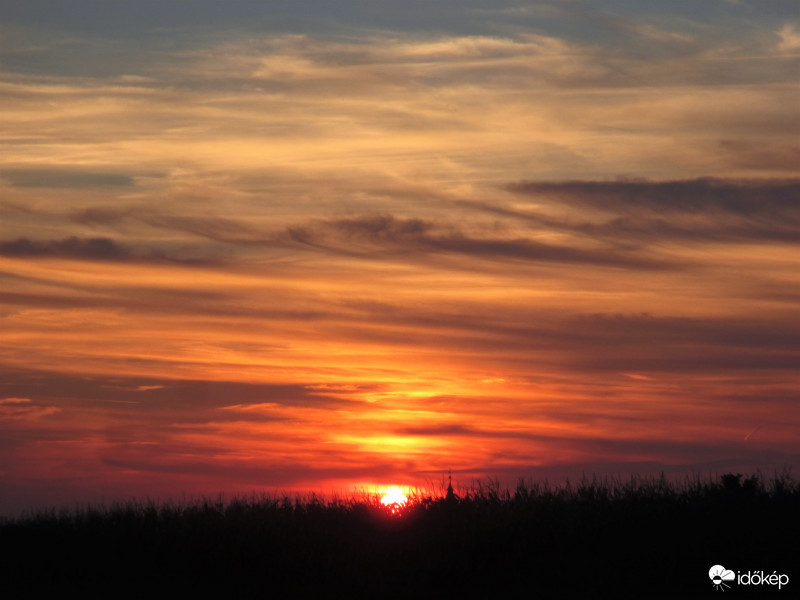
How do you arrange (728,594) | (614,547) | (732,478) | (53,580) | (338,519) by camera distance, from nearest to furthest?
(728,594) → (614,547) → (53,580) → (732,478) → (338,519)

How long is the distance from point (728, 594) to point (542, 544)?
3825mm

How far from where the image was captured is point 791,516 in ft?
62.8

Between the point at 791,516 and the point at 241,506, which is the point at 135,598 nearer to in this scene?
the point at 241,506

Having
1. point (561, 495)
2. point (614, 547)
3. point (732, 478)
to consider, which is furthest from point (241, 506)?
point (732, 478)

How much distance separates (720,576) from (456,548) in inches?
206

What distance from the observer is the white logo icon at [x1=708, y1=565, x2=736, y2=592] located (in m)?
17.5

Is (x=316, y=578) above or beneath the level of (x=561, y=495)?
beneath

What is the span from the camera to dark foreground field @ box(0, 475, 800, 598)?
18.3 m

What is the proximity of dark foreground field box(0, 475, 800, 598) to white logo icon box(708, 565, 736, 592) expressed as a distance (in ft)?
0.37

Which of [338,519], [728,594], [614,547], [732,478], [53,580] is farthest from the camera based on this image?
[338,519]

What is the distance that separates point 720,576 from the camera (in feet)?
57.8

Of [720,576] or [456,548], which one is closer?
[720,576]

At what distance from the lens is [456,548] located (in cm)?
2031

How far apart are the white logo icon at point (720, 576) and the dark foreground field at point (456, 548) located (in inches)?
4.5
